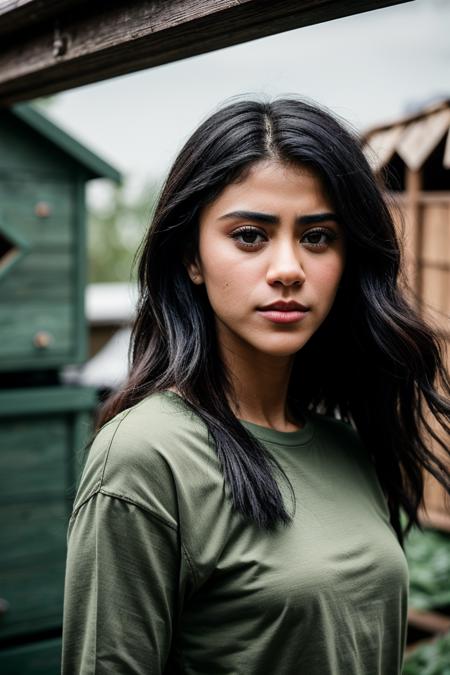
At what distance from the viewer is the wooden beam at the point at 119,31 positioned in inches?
61.6

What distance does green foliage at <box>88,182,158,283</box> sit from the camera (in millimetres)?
19609

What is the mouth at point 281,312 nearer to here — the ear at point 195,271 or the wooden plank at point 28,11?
the ear at point 195,271

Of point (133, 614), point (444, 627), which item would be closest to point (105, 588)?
point (133, 614)

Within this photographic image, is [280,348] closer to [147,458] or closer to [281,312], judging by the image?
[281,312]

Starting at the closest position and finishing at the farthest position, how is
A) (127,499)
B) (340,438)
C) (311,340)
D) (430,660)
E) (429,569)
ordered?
1. (127,499)
2. (340,438)
3. (311,340)
4. (430,660)
5. (429,569)

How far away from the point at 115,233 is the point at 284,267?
61.8 feet

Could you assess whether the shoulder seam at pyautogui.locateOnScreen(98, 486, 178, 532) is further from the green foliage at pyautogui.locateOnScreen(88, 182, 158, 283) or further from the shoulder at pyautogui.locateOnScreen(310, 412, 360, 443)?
the green foliage at pyautogui.locateOnScreen(88, 182, 158, 283)

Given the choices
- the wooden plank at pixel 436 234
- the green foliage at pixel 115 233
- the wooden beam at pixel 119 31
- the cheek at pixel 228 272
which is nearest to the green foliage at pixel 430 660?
the wooden plank at pixel 436 234

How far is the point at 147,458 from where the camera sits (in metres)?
1.40

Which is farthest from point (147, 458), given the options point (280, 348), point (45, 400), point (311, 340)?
point (45, 400)

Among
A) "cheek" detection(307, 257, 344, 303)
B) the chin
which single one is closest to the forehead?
"cheek" detection(307, 257, 344, 303)

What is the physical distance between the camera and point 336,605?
1.47 m

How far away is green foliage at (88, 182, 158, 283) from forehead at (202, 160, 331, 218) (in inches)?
714

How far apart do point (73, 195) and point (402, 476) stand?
6.95 ft
